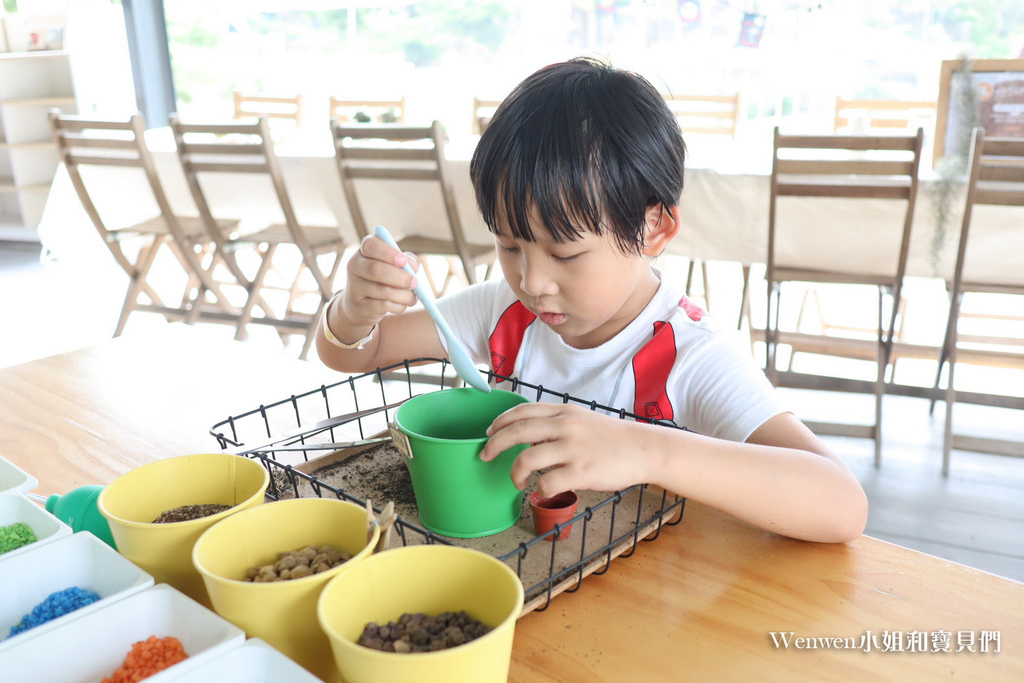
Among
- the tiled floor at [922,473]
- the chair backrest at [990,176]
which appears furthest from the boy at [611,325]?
the chair backrest at [990,176]

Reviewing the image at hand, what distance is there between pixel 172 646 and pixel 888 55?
5229mm

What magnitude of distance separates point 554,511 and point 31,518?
0.40 meters

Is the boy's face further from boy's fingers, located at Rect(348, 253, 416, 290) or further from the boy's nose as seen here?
boy's fingers, located at Rect(348, 253, 416, 290)

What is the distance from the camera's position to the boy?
0.61 m

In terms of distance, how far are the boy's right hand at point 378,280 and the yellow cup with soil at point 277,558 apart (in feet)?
0.99

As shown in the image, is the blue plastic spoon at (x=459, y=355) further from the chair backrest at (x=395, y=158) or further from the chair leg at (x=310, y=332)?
the chair leg at (x=310, y=332)

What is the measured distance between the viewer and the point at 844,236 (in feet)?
7.18

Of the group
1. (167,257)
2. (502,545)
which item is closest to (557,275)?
(502,545)

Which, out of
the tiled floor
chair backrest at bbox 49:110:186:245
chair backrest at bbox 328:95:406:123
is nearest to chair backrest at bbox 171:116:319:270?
chair backrest at bbox 49:110:186:245

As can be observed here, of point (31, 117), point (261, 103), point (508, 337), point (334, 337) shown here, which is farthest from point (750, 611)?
point (31, 117)

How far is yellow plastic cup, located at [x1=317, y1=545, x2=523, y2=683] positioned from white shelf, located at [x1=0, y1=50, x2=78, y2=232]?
17.2 feet

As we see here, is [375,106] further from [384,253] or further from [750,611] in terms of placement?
[750,611]

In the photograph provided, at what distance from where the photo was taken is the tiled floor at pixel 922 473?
69.0 inches

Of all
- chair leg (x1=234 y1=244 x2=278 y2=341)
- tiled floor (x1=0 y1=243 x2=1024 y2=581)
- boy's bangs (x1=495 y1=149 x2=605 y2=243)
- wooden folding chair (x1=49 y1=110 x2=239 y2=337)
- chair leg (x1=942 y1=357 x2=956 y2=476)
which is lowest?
tiled floor (x1=0 y1=243 x2=1024 y2=581)
